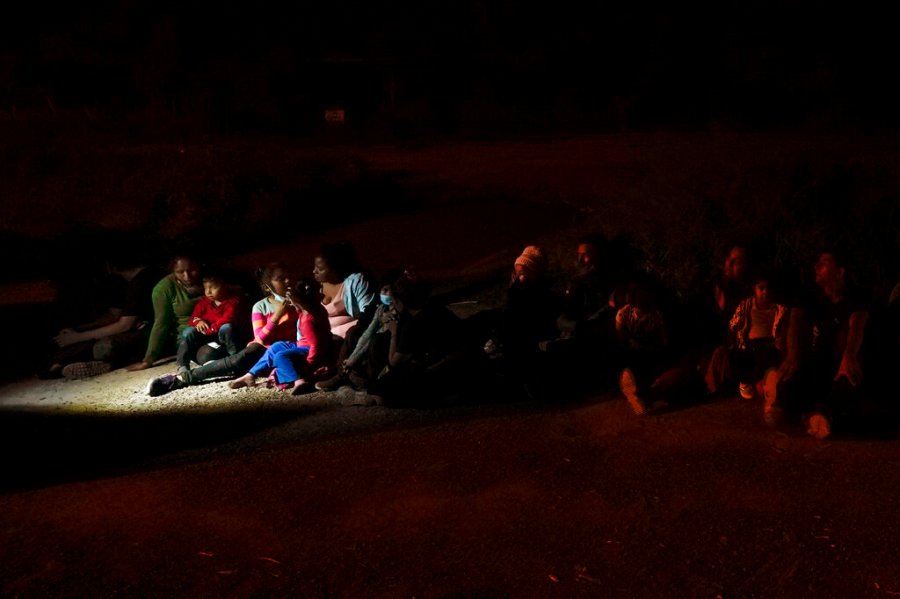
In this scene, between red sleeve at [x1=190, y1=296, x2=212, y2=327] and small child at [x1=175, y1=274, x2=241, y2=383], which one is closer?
small child at [x1=175, y1=274, x2=241, y2=383]

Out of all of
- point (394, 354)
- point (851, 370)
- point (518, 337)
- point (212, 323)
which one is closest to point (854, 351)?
point (851, 370)

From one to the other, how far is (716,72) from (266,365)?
79.7 ft

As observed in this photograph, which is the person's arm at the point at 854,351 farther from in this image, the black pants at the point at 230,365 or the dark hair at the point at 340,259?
the black pants at the point at 230,365

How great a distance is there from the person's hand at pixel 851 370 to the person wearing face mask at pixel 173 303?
217 inches

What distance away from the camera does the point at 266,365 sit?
7.76 meters

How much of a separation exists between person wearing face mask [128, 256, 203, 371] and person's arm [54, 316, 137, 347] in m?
0.38

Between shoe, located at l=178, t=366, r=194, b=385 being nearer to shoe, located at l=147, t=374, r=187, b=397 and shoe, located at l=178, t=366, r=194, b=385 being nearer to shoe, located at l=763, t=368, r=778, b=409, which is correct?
shoe, located at l=147, t=374, r=187, b=397

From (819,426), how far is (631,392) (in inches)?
48.5

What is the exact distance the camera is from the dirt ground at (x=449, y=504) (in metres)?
4.16

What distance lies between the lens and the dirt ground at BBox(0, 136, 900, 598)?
4160 mm

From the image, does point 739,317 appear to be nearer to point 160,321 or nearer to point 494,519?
point 494,519

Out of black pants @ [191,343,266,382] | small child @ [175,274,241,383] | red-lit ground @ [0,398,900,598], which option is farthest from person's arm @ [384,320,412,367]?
small child @ [175,274,241,383]

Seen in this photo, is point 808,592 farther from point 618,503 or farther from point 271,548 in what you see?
point 271,548

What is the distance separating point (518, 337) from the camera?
23.0 feet
